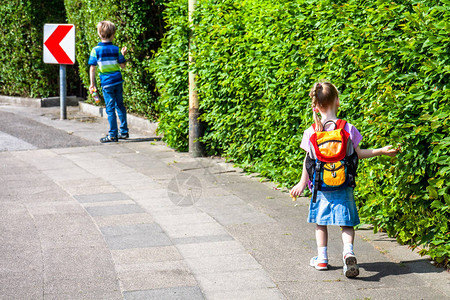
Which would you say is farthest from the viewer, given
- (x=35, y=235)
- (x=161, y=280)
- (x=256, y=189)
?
(x=256, y=189)

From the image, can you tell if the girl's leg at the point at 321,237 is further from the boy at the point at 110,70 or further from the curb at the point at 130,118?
the curb at the point at 130,118

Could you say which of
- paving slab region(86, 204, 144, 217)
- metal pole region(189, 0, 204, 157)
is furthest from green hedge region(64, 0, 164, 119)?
paving slab region(86, 204, 144, 217)

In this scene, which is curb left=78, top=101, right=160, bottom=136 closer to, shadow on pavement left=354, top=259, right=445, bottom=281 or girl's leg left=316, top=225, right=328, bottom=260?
girl's leg left=316, top=225, right=328, bottom=260

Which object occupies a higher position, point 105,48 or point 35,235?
point 105,48

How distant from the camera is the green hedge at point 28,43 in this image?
14820mm

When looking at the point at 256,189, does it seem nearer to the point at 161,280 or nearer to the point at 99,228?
the point at 99,228

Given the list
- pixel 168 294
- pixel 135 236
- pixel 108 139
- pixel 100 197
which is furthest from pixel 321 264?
pixel 108 139

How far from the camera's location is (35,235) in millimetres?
5328

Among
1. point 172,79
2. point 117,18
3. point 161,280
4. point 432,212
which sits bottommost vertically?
point 161,280

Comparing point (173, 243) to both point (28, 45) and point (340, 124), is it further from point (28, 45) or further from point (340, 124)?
point (28, 45)

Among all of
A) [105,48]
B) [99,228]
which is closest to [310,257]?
[99,228]

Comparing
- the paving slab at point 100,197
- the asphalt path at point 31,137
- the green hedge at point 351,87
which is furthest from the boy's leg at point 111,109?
the paving slab at point 100,197

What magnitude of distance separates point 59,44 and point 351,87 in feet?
27.1

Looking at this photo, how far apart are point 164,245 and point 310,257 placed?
115 centimetres
